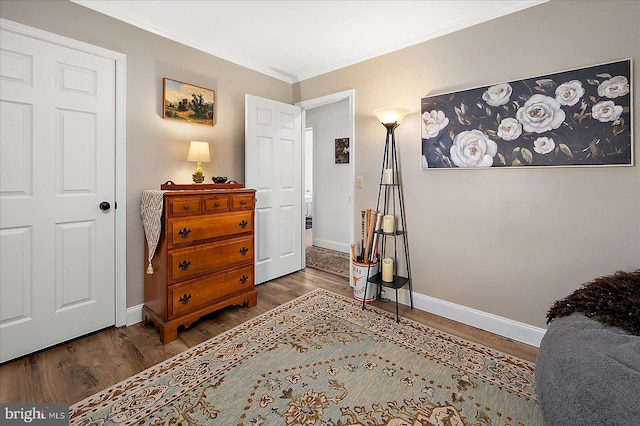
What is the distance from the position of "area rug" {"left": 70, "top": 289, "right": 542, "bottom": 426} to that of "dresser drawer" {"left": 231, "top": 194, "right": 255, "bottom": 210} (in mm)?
1035

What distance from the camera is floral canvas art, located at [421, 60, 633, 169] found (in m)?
1.90

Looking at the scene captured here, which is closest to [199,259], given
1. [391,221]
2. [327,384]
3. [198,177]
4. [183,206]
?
[183,206]

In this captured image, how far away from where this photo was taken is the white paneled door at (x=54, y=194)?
76.7 inches

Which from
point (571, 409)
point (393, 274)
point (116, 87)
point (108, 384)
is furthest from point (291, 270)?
point (571, 409)

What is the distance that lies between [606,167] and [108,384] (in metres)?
3.36

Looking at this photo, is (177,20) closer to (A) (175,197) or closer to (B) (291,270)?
(A) (175,197)

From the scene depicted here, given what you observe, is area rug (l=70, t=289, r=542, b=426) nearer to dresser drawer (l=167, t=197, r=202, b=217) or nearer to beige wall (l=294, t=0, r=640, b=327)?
beige wall (l=294, t=0, r=640, b=327)

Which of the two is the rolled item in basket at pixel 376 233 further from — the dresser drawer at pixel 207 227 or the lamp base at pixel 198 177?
the lamp base at pixel 198 177

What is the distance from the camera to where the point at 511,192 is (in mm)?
2316

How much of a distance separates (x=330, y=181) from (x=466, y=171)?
294cm

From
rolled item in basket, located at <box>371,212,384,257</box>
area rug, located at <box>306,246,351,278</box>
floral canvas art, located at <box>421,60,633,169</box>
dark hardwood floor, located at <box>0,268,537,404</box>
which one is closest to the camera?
dark hardwood floor, located at <box>0,268,537,404</box>

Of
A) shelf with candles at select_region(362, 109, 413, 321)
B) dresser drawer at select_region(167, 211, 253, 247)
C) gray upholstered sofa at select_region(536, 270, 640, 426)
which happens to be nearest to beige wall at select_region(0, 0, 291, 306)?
dresser drawer at select_region(167, 211, 253, 247)

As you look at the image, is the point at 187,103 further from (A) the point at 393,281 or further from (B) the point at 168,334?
(A) the point at 393,281

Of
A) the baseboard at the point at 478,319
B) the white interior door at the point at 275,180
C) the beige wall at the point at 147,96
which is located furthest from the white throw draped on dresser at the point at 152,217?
the baseboard at the point at 478,319
